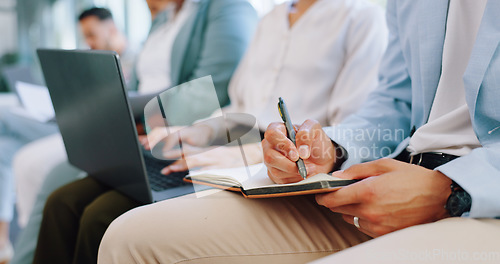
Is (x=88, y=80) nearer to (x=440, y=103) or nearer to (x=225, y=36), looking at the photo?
(x=440, y=103)

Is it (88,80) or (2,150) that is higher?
(88,80)

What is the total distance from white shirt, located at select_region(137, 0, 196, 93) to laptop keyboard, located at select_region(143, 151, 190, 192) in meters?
0.66

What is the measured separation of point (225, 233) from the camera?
2.16ft

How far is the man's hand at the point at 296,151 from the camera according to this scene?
64 centimetres

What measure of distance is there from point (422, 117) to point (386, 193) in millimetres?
273

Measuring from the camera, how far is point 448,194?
1.76ft

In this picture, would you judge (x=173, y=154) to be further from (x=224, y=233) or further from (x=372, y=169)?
(x=372, y=169)

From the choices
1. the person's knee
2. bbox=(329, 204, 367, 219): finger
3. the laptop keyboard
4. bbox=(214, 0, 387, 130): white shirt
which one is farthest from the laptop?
bbox=(214, 0, 387, 130): white shirt

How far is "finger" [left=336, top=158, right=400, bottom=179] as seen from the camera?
587 mm

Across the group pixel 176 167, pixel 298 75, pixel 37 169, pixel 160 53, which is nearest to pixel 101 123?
pixel 176 167

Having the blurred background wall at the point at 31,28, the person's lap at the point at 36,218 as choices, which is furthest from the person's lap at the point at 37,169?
the blurred background wall at the point at 31,28

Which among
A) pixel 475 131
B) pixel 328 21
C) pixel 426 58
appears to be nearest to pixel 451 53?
pixel 426 58

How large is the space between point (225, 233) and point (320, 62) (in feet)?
1.98

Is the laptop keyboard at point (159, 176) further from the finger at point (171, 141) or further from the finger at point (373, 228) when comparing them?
the finger at point (373, 228)
